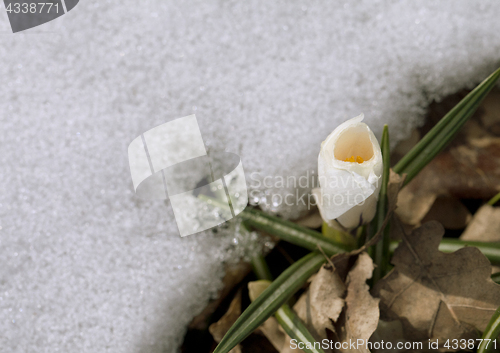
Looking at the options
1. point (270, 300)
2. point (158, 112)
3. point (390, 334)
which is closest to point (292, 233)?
point (270, 300)

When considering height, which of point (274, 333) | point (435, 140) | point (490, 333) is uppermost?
point (435, 140)

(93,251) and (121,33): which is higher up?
(121,33)

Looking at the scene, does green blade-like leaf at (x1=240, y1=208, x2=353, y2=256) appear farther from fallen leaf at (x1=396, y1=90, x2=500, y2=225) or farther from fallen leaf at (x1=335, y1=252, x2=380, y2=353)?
fallen leaf at (x1=396, y1=90, x2=500, y2=225)

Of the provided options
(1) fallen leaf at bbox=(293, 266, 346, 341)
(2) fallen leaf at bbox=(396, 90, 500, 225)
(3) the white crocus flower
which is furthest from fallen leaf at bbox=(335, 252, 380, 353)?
(2) fallen leaf at bbox=(396, 90, 500, 225)

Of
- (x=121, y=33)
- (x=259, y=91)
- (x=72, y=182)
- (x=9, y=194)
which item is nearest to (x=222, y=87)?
(x=259, y=91)

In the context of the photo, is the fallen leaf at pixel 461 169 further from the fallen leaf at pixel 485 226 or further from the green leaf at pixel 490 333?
the green leaf at pixel 490 333

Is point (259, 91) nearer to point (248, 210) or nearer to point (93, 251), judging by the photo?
point (248, 210)

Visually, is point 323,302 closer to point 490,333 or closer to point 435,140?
point 490,333
